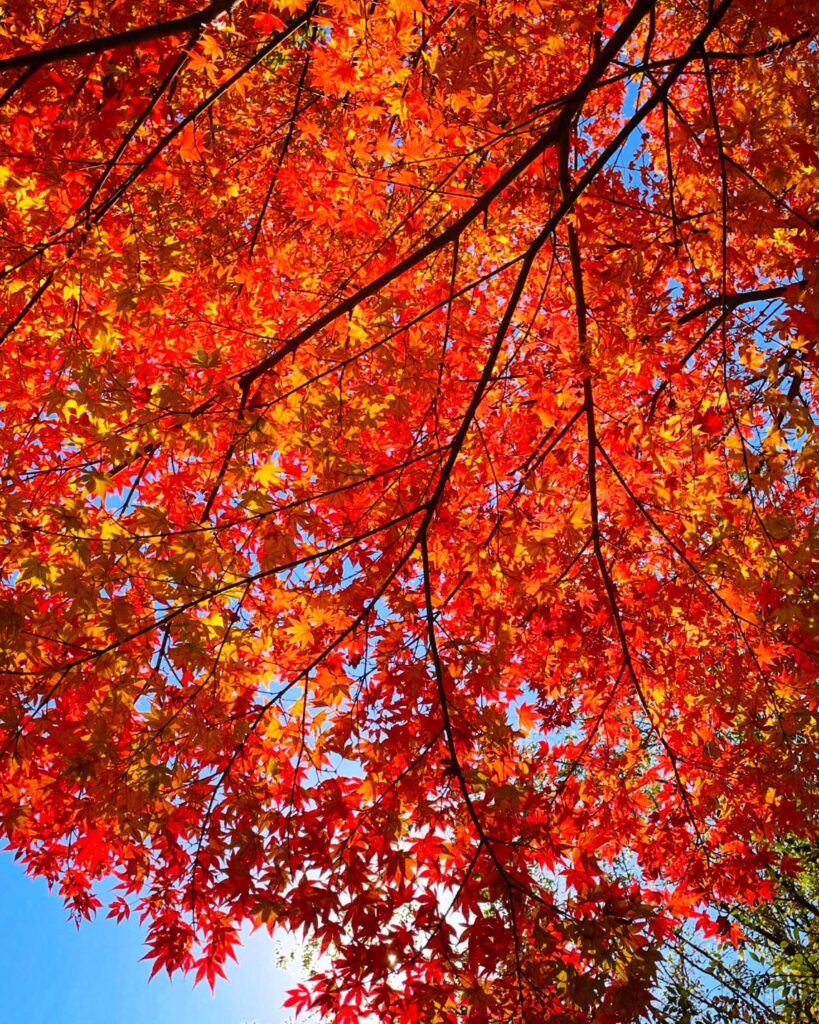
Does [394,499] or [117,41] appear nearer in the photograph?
[117,41]

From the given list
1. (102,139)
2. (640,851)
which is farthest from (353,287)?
(640,851)

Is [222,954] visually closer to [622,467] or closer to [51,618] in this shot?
[51,618]

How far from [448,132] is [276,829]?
4.07 m

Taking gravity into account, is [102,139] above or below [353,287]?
above

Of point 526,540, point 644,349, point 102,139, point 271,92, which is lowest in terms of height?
point 526,540

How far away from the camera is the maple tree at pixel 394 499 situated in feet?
11.7

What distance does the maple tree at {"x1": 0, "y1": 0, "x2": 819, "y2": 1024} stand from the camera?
357cm

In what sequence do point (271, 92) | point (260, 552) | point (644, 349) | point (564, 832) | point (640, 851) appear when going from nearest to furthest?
point (260, 552) < point (564, 832) < point (644, 349) < point (640, 851) < point (271, 92)

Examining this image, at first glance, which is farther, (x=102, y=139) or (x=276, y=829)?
(x=102, y=139)

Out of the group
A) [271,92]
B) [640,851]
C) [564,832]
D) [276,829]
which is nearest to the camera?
[276,829]

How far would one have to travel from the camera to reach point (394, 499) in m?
4.59

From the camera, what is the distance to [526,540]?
15.8 ft

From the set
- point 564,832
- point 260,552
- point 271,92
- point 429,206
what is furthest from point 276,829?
point 271,92

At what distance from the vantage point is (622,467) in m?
5.38
